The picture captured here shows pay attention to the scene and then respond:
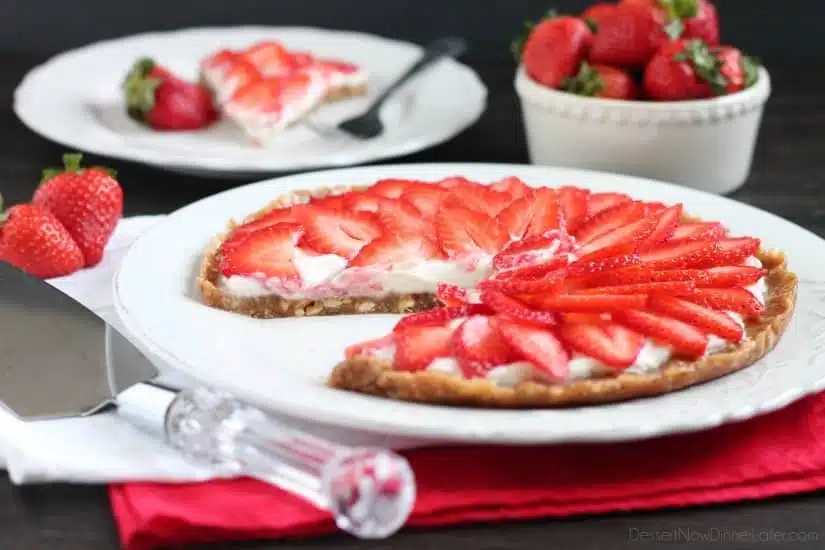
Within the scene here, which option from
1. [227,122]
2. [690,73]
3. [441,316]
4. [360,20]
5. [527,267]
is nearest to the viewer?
[441,316]

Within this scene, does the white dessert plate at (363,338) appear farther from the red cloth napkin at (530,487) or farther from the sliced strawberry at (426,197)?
the sliced strawberry at (426,197)

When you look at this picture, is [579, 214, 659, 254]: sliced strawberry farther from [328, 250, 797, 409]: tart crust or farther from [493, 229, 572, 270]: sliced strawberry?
[328, 250, 797, 409]: tart crust

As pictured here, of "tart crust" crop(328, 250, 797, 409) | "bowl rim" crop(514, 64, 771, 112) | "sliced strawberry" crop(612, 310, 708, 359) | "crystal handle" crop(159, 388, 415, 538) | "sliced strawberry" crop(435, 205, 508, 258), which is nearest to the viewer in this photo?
"crystal handle" crop(159, 388, 415, 538)

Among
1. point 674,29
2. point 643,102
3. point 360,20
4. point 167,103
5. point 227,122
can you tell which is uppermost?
point 674,29

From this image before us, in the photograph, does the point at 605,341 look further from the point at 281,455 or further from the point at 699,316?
the point at 281,455

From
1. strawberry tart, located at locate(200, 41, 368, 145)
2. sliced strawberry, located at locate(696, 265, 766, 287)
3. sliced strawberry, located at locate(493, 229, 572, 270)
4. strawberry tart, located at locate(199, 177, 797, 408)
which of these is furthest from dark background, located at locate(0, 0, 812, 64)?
sliced strawberry, located at locate(696, 265, 766, 287)

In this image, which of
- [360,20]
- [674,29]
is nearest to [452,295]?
[674,29]

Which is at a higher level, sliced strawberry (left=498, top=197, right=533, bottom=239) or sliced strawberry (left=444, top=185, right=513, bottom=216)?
sliced strawberry (left=498, top=197, right=533, bottom=239)

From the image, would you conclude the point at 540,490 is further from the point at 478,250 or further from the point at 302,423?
A: the point at 478,250
